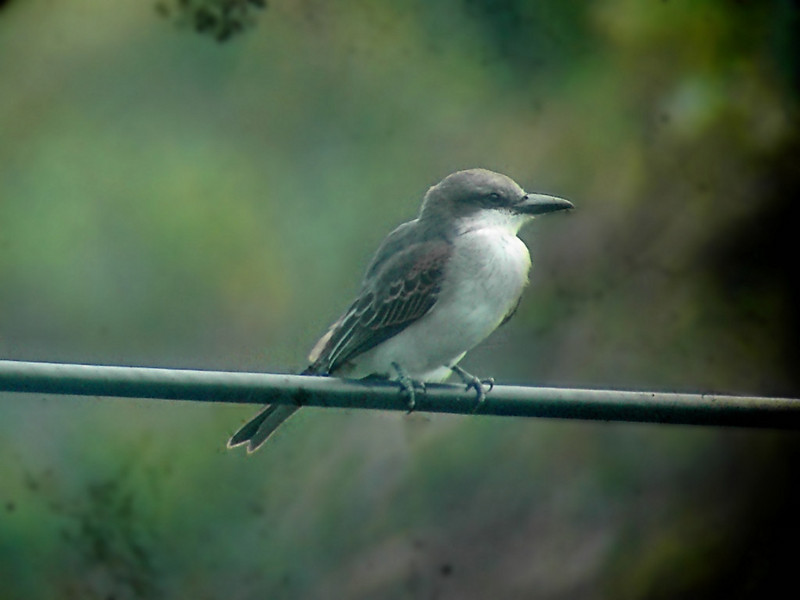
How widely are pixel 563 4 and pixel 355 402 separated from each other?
26.4 feet

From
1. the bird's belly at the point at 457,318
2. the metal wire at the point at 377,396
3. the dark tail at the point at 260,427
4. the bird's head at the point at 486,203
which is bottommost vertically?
the dark tail at the point at 260,427

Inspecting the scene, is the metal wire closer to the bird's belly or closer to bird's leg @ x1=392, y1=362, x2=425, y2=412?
bird's leg @ x1=392, y1=362, x2=425, y2=412

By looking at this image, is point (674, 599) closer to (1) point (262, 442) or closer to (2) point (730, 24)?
(2) point (730, 24)

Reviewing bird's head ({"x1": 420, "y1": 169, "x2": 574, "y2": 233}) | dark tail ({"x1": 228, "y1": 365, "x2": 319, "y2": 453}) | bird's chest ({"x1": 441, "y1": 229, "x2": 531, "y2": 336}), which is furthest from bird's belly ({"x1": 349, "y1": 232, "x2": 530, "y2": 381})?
dark tail ({"x1": 228, "y1": 365, "x2": 319, "y2": 453})

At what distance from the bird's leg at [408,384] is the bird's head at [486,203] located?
54 cm

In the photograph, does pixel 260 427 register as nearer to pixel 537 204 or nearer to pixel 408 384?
pixel 408 384

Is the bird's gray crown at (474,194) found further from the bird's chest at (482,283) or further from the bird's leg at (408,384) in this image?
the bird's leg at (408,384)

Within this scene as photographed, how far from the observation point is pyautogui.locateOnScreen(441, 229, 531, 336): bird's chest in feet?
12.9

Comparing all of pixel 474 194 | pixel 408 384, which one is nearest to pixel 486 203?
pixel 474 194

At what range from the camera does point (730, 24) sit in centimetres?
1007

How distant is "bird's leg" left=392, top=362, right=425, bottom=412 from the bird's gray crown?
24.1 inches

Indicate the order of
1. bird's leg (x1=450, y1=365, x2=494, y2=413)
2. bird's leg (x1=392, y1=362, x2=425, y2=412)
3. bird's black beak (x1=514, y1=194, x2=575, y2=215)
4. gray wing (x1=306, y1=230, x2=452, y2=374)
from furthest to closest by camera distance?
bird's black beak (x1=514, y1=194, x2=575, y2=215) < gray wing (x1=306, y1=230, x2=452, y2=374) < bird's leg (x1=450, y1=365, x2=494, y2=413) < bird's leg (x1=392, y1=362, x2=425, y2=412)

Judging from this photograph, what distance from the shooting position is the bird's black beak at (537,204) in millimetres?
4168

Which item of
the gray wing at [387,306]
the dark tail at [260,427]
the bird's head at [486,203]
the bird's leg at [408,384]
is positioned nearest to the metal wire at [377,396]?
the bird's leg at [408,384]
